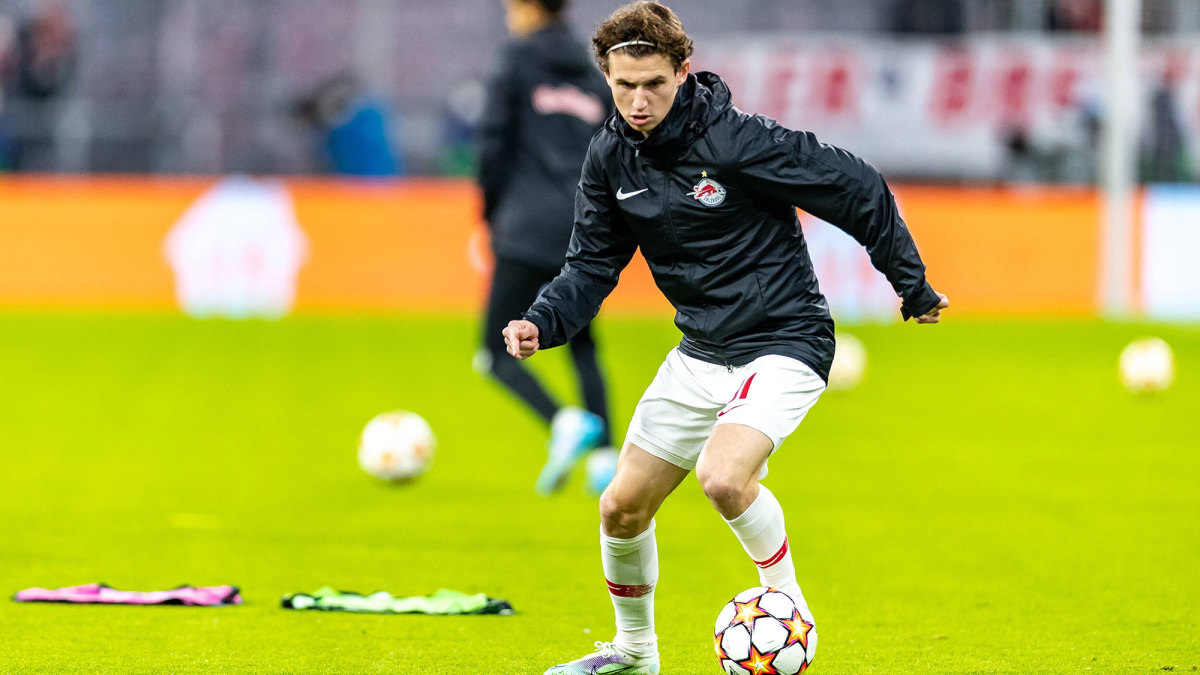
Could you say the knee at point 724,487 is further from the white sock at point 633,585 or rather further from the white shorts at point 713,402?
the white sock at point 633,585

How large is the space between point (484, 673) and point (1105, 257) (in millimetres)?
13823

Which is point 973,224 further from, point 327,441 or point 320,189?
point 327,441

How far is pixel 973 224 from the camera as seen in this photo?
1711 centimetres

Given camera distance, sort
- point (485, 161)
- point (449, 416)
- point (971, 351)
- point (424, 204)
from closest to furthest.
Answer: point (485, 161)
point (449, 416)
point (971, 351)
point (424, 204)

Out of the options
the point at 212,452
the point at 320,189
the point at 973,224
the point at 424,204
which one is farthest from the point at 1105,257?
the point at 212,452

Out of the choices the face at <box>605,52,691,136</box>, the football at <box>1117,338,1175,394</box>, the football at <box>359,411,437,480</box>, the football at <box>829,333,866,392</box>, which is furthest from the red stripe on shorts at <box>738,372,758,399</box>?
the football at <box>1117,338,1175,394</box>

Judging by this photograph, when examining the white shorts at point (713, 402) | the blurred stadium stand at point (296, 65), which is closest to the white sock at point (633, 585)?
the white shorts at point (713, 402)

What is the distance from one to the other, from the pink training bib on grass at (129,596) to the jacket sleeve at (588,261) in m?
1.69

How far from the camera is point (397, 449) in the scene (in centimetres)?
847

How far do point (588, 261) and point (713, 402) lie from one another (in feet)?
1.83

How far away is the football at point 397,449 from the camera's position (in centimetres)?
845

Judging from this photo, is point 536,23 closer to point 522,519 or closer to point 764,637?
point 522,519

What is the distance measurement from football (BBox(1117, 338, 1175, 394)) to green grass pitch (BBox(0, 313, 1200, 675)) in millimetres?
121

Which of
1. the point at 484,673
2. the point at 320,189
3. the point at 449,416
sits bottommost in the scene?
the point at 484,673
